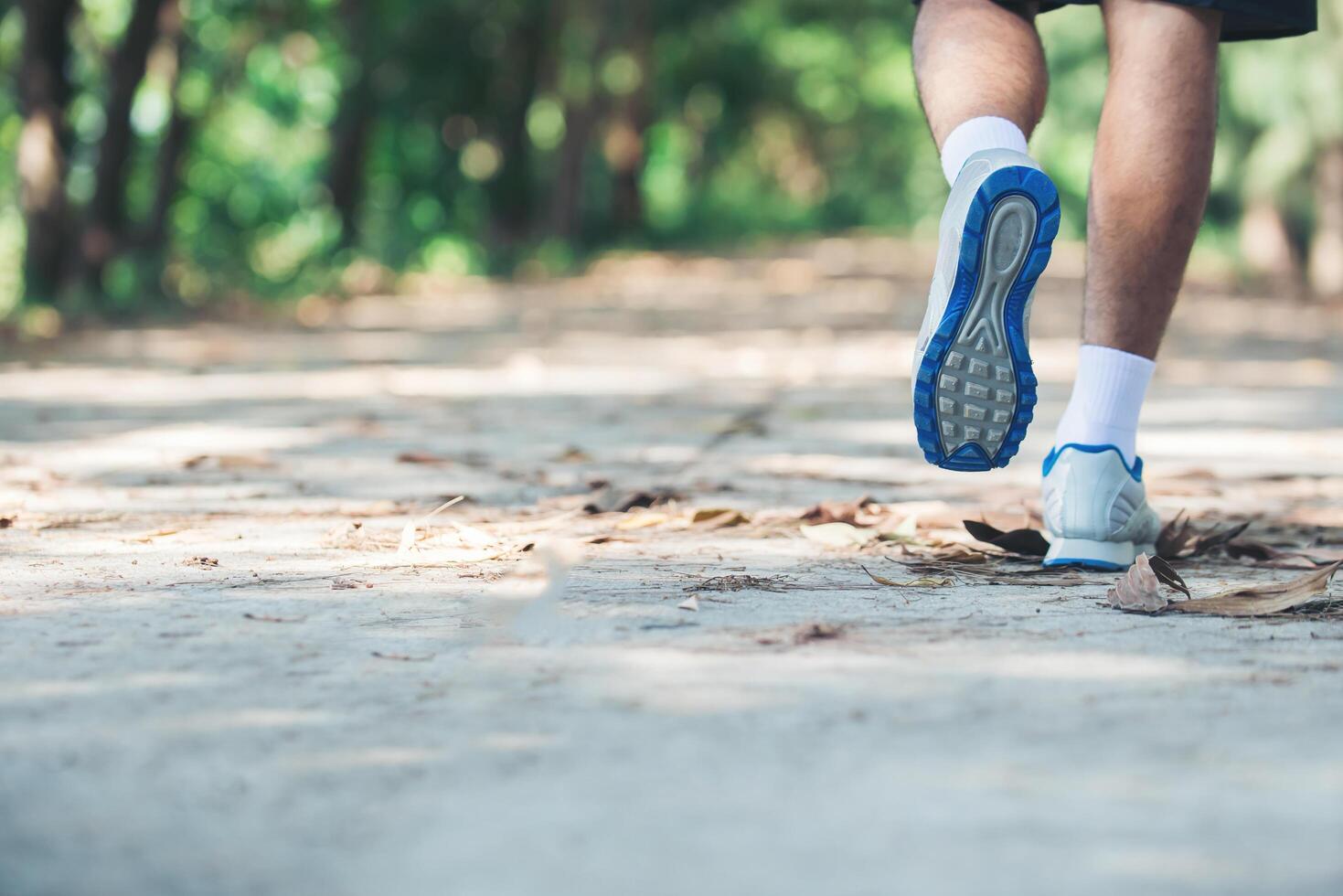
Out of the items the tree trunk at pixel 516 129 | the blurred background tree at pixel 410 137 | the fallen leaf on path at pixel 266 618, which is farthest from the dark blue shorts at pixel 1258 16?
the tree trunk at pixel 516 129

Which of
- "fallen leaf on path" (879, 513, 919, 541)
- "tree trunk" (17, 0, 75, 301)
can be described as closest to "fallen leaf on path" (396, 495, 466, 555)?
"fallen leaf on path" (879, 513, 919, 541)

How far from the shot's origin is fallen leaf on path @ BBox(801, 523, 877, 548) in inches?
90.6

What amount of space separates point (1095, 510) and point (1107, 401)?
0.16 metres

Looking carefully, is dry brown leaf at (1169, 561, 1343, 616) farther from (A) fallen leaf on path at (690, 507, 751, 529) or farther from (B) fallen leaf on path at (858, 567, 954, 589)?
(A) fallen leaf on path at (690, 507, 751, 529)

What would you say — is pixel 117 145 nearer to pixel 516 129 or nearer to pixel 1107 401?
pixel 1107 401

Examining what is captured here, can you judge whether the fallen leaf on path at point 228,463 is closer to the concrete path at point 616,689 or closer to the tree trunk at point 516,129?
the concrete path at point 616,689

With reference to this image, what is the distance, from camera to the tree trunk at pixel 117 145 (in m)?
9.06

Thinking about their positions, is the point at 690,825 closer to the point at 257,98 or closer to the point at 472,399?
the point at 472,399

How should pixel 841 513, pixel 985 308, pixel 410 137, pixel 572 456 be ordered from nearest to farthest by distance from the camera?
pixel 985 308 → pixel 841 513 → pixel 572 456 → pixel 410 137

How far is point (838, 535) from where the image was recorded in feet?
7.62

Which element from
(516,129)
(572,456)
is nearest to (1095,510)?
(572,456)

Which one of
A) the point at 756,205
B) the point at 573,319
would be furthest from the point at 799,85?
the point at 573,319

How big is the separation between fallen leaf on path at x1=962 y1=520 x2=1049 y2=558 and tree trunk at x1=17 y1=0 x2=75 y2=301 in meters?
7.28

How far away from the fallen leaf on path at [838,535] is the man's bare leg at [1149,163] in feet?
1.36
